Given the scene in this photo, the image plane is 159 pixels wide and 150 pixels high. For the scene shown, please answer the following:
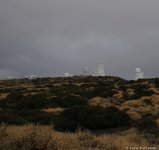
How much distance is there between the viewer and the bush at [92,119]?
22653 millimetres

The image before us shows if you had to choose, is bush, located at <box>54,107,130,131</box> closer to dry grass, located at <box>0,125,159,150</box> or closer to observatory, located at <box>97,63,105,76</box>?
dry grass, located at <box>0,125,159,150</box>

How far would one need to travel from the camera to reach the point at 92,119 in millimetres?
24312

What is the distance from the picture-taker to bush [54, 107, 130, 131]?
2265cm

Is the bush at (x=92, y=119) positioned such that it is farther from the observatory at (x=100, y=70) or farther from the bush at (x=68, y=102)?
the observatory at (x=100, y=70)

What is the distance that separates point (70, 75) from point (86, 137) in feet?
350

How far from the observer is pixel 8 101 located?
4319 centimetres

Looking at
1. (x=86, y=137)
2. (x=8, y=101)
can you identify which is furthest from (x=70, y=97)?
(x=86, y=137)

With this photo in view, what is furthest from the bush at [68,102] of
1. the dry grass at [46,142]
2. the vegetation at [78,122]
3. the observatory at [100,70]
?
the observatory at [100,70]

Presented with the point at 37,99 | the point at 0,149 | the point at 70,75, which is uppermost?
the point at 70,75

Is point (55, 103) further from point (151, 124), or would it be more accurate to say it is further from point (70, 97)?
point (151, 124)

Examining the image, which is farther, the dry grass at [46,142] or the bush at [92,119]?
the bush at [92,119]

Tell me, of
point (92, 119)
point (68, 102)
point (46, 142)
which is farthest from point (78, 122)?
point (68, 102)

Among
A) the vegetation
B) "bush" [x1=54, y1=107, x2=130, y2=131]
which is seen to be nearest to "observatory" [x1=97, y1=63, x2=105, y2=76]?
the vegetation

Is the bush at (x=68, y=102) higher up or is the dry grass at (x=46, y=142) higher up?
the bush at (x=68, y=102)
